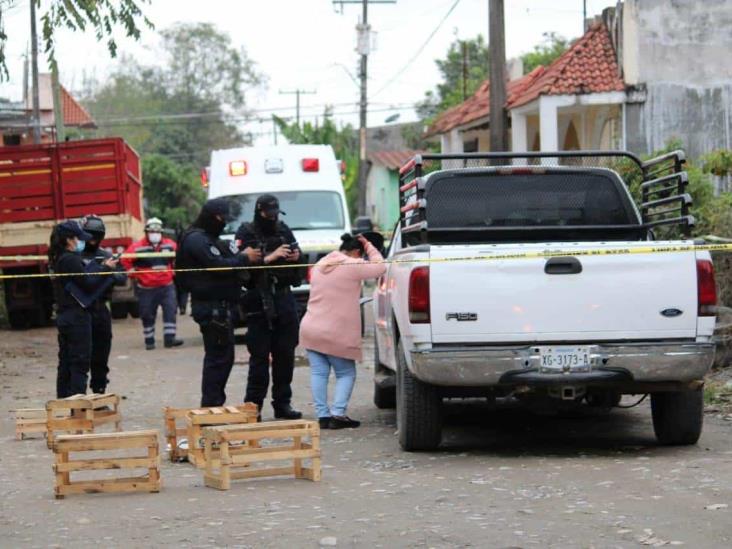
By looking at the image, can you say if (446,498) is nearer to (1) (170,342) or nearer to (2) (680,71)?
(1) (170,342)

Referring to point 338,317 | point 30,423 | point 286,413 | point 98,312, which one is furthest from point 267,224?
point 30,423

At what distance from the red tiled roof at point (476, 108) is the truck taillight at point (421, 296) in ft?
83.4

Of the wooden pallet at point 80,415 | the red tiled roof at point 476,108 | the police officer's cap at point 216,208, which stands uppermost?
the red tiled roof at point 476,108

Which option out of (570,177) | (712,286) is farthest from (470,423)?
(712,286)

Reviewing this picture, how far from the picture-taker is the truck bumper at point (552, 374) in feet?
30.0

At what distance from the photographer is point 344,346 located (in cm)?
1133

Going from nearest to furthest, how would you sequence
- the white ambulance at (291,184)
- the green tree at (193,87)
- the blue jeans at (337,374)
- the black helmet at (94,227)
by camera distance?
the blue jeans at (337,374) < the black helmet at (94,227) < the white ambulance at (291,184) < the green tree at (193,87)

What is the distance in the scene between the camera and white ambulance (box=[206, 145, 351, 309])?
70.1ft

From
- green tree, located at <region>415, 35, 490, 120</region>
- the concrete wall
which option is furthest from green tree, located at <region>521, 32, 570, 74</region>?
the concrete wall

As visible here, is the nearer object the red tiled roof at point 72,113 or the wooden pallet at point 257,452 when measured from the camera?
the wooden pallet at point 257,452

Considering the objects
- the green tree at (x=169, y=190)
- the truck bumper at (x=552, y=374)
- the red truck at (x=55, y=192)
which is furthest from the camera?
the green tree at (x=169, y=190)

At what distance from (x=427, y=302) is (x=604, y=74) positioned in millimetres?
23219

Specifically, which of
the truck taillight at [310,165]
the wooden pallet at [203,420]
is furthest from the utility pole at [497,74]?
the wooden pallet at [203,420]

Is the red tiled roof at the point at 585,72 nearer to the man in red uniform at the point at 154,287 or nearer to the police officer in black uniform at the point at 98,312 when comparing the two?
the man in red uniform at the point at 154,287
